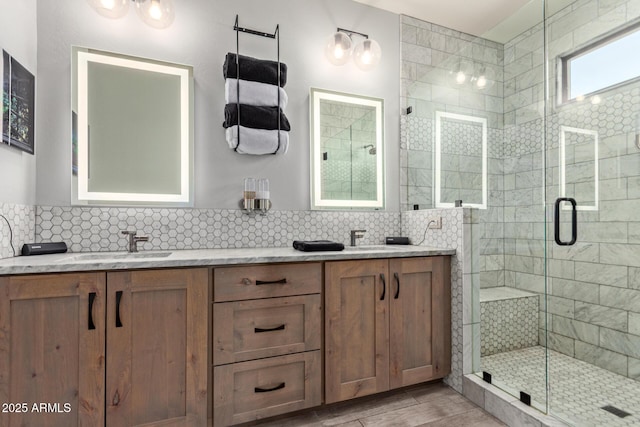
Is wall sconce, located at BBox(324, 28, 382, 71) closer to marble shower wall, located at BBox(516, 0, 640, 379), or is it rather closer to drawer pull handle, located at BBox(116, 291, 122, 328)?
marble shower wall, located at BBox(516, 0, 640, 379)

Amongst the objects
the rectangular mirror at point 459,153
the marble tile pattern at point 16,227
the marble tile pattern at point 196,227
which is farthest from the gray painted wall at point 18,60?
the rectangular mirror at point 459,153

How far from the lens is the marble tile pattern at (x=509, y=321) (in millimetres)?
2270

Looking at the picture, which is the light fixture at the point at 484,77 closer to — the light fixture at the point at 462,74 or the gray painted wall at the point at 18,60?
the light fixture at the point at 462,74

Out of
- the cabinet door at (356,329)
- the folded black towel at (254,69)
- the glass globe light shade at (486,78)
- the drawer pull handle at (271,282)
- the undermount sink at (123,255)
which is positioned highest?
the glass globe light shade at (486,78)

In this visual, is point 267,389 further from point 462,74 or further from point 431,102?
point 462,74

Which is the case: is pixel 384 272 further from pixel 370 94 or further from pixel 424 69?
pixel 424 69

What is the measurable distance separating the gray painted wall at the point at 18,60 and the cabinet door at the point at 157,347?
0.77 meters

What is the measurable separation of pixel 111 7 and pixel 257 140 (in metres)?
1.09

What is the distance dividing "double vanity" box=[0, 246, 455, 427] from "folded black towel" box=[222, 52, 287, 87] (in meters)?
1.18

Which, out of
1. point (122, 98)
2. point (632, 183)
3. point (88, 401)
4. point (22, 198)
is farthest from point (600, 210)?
point (22, 198)

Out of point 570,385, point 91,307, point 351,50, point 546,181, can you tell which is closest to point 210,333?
point 91,307

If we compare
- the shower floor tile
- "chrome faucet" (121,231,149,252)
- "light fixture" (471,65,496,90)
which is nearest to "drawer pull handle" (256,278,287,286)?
"chrome faucet" (121,231,149,252)

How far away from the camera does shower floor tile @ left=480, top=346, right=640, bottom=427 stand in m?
1.54

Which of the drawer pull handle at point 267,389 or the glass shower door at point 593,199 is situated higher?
the glass shower door at point 593,199
